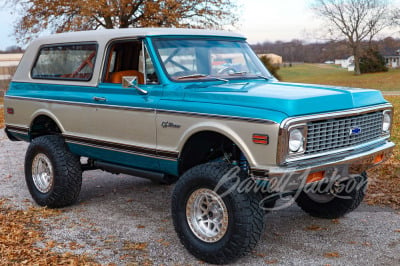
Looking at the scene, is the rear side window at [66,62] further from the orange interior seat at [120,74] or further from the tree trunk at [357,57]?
the tree trunk at [357,57]

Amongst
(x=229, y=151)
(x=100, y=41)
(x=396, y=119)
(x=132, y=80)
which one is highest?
(x=100, y=41)

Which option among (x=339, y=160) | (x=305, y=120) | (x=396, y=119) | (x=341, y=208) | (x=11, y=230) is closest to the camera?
(x=305, y=120)

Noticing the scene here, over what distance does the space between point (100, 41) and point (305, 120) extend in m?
2.78

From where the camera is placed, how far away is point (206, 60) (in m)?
5.46

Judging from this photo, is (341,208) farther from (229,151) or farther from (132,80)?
(132,80)

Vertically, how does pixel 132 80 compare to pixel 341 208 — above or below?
above

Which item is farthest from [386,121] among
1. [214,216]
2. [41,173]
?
[41,173]

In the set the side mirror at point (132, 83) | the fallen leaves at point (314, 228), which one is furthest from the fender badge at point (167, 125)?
the fallen leaves at point (314, 228)

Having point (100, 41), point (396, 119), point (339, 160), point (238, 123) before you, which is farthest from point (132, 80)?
point (396, 119)

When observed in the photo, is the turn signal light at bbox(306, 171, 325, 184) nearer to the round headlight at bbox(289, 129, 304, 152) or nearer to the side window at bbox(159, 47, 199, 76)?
the round headlight at bbox(289, 129, 304, 152)

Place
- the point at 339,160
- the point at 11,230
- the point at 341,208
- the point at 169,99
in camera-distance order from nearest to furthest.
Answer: the point at 339,160
the point at 169,99
the point at 11,230
the point at 341,208

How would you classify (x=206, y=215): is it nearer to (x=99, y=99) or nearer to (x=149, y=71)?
(x=149, y=71)

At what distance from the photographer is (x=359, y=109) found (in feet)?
15.4

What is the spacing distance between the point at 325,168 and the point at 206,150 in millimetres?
1239
